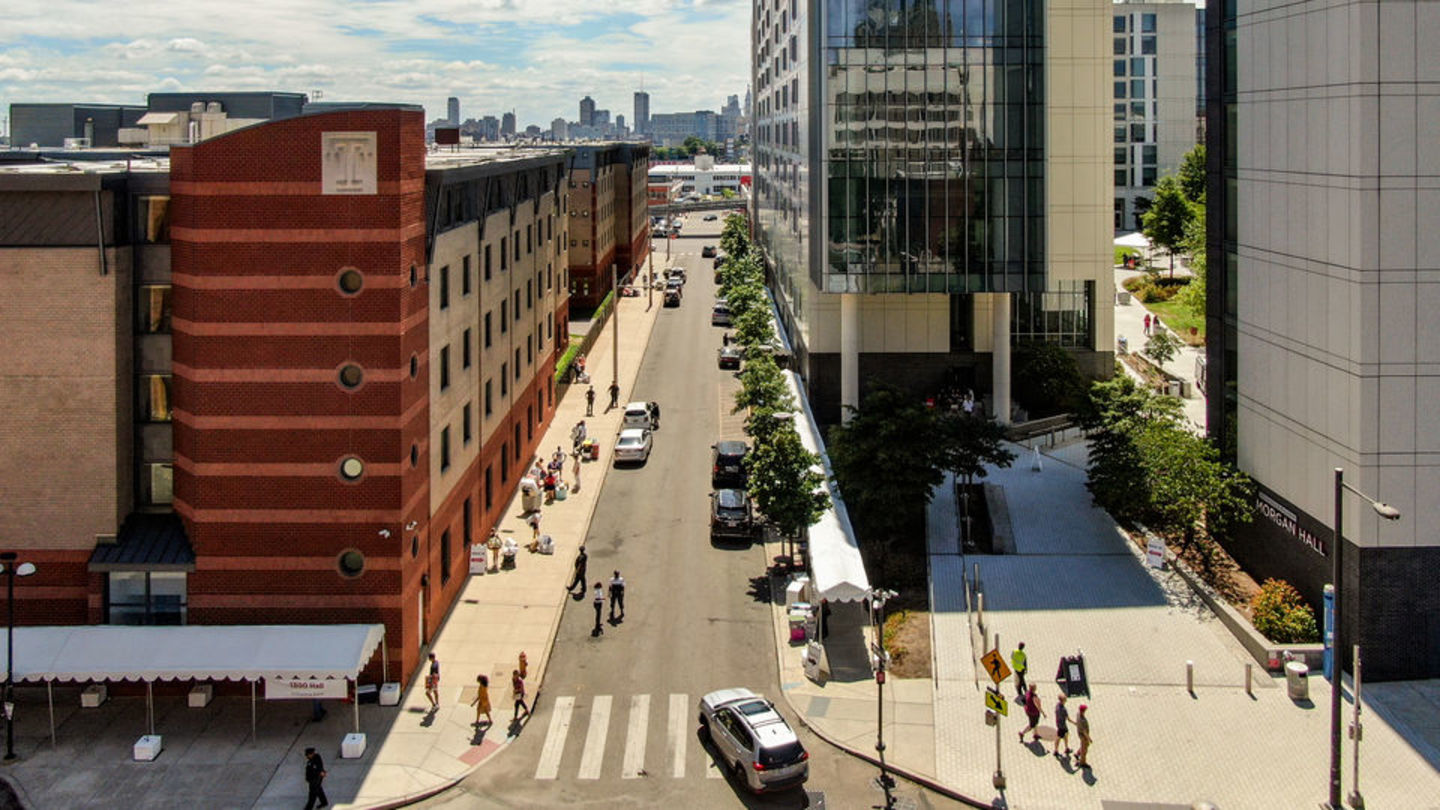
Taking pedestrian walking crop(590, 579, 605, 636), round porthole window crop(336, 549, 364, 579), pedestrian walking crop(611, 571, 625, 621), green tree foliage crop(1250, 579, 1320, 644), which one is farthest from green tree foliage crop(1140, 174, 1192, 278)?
round porthole window crop(336, 549, 364, 579)

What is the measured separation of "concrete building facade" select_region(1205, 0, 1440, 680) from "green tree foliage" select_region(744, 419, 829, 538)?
1397 centimetres

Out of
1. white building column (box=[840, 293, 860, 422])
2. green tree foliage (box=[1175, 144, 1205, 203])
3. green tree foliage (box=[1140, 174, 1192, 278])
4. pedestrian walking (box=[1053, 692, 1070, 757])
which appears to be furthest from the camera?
green tree foliage (box=[1175, 144, 1205, 203])

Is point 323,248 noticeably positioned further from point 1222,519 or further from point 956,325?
point 956,325

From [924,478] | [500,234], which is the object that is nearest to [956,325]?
[924,478]

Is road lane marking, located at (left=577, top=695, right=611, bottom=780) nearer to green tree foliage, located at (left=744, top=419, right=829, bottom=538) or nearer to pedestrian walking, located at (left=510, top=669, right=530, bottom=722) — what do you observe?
pedestrian walking, located at (left=510, top=669, right=530, bottom=722)

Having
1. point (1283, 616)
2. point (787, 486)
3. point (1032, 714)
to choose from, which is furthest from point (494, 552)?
point (1283, 616)

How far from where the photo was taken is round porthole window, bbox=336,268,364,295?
96.6 feet

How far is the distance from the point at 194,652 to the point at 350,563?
413cm

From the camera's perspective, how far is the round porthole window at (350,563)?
98.5 ft

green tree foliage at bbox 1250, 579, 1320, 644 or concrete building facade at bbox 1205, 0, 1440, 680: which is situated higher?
concrete building facade at bbox 1205, 0, 1440, 680

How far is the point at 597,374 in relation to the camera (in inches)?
3059

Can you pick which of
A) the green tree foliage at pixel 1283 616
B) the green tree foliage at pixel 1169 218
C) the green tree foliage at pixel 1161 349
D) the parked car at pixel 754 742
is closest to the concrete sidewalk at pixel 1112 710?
the green tree foliage at pixel 1283 616

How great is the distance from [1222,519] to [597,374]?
157 feet

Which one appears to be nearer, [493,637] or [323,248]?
[323,248]
